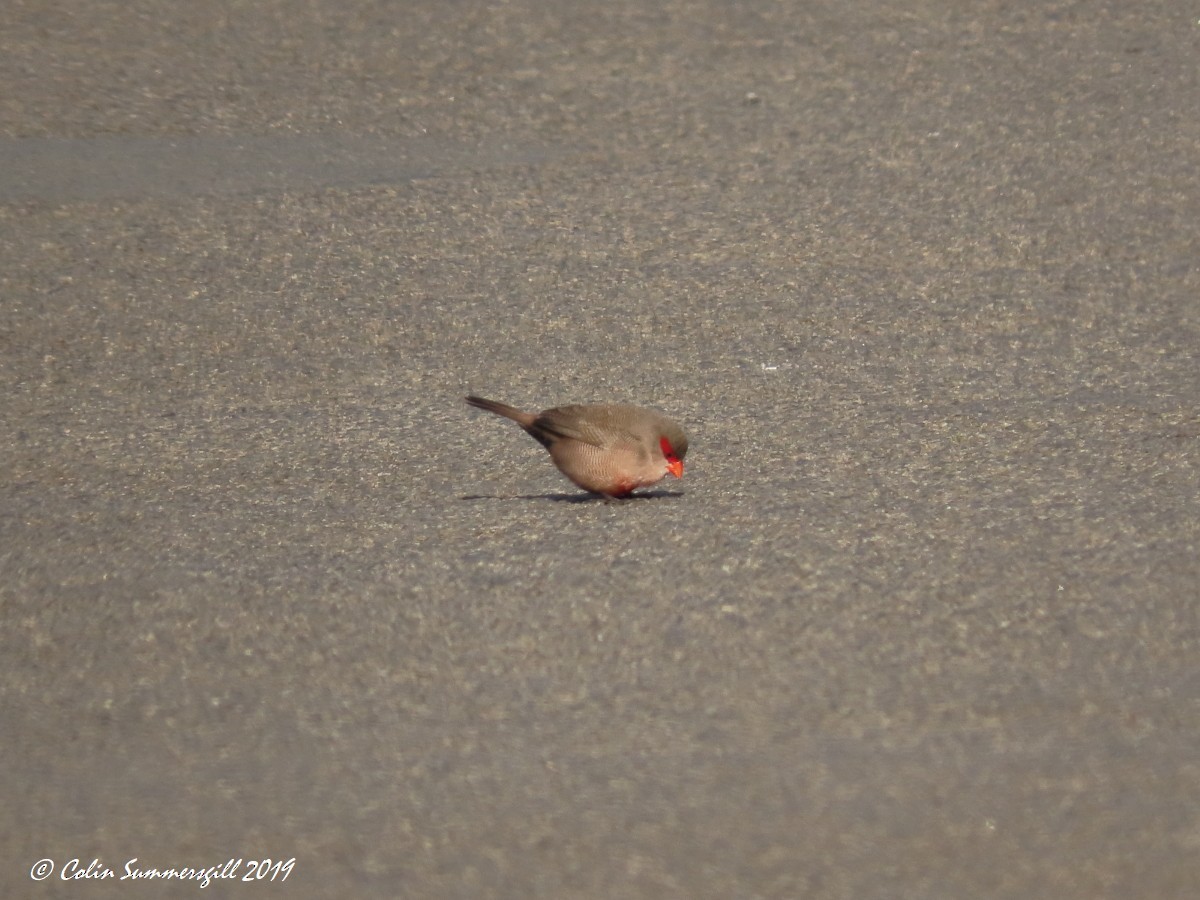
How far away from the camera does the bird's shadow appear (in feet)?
22.2

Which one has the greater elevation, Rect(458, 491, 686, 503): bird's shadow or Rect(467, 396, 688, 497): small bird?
Rect(467, 396, 688, 497): small bird

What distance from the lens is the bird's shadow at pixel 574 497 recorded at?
6.78 metres

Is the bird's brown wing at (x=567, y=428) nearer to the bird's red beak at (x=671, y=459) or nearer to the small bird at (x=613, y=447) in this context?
the small bird at (x=613, y=447)

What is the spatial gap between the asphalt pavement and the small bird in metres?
0.17

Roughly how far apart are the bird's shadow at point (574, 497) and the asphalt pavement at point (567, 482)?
36 mm

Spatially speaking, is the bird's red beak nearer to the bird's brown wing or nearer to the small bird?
the small bird

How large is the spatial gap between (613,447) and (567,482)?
69cm

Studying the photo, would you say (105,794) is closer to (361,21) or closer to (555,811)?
(555,811)

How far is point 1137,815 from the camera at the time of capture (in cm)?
409

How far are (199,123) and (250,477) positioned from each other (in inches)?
196

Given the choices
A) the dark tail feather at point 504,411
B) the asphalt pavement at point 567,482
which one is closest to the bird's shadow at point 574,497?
the asphalt pavement at point 567,482

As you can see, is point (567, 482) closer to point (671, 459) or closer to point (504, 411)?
point (504, 411)

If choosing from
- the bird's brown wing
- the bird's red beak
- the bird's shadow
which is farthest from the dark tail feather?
the bird's red beak

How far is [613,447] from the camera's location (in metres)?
6.48
